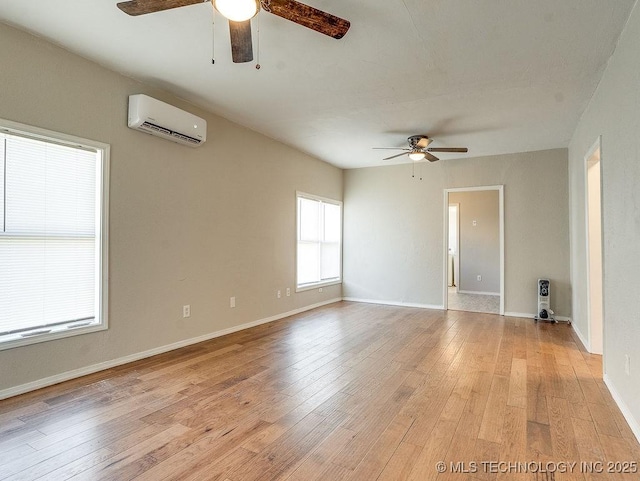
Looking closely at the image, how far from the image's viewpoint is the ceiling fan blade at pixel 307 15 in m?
1.86

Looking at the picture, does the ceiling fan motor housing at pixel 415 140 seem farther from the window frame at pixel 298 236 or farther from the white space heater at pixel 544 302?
the white space heater at pixel 544 302

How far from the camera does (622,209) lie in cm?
250

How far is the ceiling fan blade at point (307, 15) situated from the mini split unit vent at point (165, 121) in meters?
1.93

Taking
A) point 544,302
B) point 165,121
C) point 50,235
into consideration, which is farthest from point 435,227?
point 50,235

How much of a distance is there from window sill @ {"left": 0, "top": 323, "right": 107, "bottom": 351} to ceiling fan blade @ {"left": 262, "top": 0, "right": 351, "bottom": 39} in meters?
2.84

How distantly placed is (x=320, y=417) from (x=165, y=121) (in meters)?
2.96

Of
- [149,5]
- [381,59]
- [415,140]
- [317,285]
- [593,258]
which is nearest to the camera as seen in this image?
[149,5]

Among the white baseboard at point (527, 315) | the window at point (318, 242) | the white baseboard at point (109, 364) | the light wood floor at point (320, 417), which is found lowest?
the light wood floor at point (320, 417)

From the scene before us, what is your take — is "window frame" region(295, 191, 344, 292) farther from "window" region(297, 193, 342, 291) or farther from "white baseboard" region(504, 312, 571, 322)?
"white baseboard" region(504, 312, 571, 322)

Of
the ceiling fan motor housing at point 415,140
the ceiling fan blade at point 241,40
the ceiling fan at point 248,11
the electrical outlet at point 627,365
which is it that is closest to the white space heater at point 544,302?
the ceiling fan motor housing at point 415,140

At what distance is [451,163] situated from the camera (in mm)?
6387

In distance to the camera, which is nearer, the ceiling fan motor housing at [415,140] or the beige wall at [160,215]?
the beige wall at [160,215]

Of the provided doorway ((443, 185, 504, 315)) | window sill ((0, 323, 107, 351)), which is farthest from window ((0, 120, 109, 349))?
doorway ((443, 185, 504, 315))

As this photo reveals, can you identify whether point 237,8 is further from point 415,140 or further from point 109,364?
point 415,140
